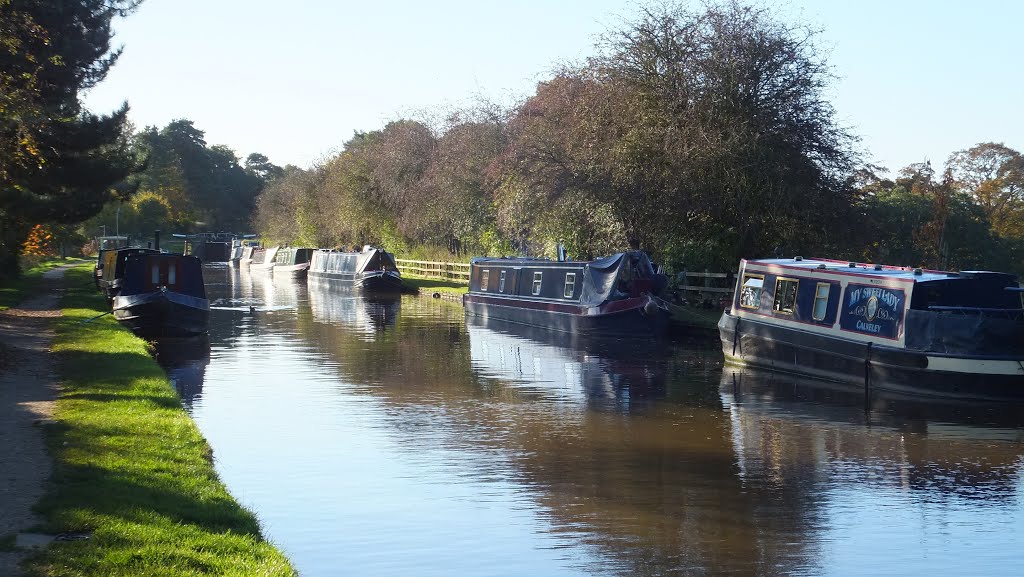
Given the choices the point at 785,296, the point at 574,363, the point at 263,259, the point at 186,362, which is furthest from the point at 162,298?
the point at 263,259

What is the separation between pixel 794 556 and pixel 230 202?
131 m

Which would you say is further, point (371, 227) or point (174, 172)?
point (174, 172)

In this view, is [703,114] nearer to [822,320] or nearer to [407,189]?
[822,320]

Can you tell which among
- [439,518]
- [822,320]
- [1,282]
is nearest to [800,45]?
[822,320]

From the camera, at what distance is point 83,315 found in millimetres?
25484

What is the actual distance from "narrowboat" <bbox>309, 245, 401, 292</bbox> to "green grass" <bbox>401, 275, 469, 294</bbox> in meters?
1.16

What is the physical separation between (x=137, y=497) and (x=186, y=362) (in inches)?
A: 522

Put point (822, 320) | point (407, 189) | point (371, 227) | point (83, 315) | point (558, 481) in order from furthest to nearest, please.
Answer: point (371, 227) < point (407, 189) < point (83, 315) < point (822, 320) < point (558, 481)

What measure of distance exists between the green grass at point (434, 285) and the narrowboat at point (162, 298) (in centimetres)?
1743

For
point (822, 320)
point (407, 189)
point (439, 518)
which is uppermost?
point (407, 189)

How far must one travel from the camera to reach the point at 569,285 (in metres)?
28.0

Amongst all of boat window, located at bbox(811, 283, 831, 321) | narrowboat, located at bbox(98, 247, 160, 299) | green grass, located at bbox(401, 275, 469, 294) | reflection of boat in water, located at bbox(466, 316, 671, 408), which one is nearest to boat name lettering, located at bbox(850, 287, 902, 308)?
boat window, located at bbox(811, 283, 831, 321)

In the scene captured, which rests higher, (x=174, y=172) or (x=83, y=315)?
(x=174, y=172)

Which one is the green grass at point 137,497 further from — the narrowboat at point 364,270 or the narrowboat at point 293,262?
the narrowboat at point 293,262
